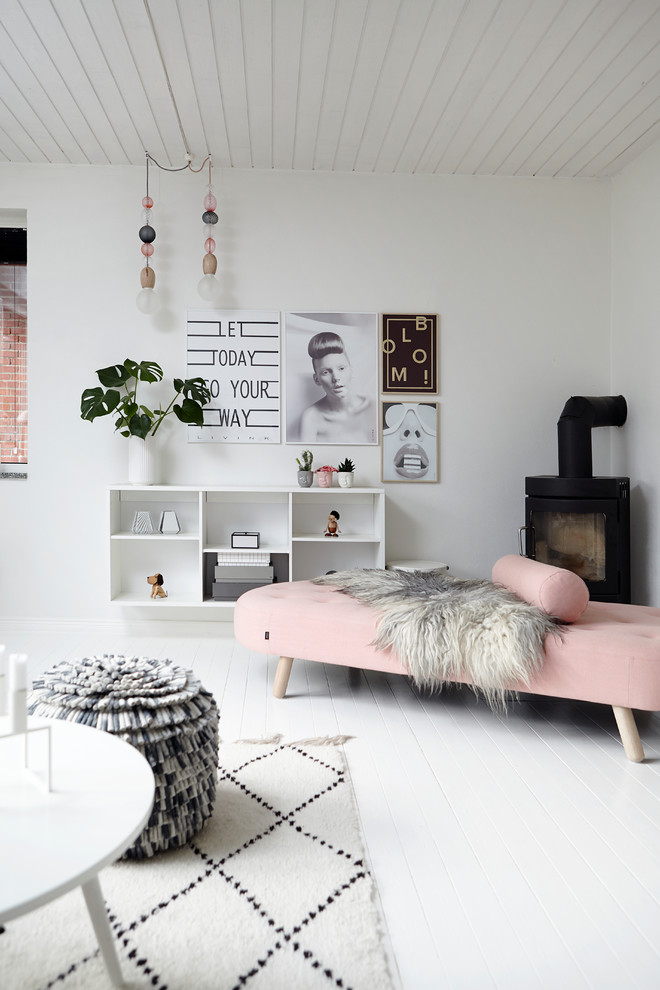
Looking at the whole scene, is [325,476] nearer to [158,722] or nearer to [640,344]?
[640,344]

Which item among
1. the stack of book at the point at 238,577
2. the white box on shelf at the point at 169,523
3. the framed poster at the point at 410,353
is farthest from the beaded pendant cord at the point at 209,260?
the stack of book at the point at 238,577

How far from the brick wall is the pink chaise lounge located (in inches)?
75.7

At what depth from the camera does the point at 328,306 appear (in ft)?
13.6

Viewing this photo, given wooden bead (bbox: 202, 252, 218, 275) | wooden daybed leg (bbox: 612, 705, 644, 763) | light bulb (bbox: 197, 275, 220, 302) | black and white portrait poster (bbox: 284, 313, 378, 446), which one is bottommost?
wooden daybed leg (bbox: 612, 705, 644, 763)

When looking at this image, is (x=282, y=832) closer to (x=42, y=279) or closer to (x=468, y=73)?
(x=468, y=73)

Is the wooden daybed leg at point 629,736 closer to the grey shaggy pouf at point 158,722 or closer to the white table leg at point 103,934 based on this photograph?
the grey shaggy pouf at point 158,722

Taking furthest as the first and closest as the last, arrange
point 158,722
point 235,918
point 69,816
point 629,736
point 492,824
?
point 629,736, point 492,824, point 158,722, point 235,918, point 69,816

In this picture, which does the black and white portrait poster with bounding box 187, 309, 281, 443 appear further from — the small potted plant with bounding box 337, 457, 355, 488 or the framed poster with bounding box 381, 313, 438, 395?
the framed poster with bounding box 381, 313, 438, 395

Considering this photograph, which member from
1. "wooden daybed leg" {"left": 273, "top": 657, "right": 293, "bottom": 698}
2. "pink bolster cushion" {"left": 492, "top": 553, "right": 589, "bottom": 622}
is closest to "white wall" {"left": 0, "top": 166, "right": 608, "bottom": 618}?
"wooden daybed leg" {"left": 273, "top": 657, "right": 293, "bottom": 698}

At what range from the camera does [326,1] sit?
257 centimetres

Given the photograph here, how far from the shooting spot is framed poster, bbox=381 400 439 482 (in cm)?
414

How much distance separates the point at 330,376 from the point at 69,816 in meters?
3.20

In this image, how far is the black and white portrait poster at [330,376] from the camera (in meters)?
4.12

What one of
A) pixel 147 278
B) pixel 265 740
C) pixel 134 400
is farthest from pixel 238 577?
pixel 147 278
